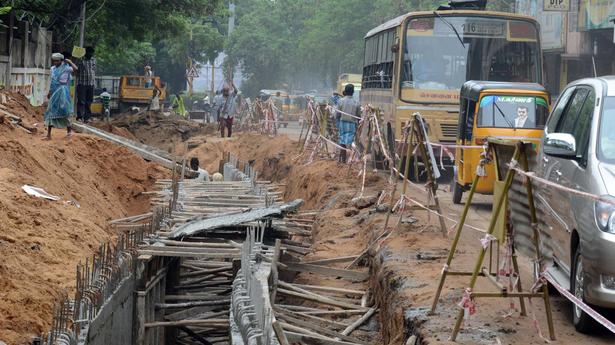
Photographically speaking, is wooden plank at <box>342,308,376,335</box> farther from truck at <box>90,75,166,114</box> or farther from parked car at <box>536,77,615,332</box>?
truck at <box>90,75,166,114</box>

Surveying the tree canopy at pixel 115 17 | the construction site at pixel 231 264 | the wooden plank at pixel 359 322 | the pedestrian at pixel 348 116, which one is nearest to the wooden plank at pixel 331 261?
the construction site at pixel 231 264

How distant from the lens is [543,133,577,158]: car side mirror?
7773 mm

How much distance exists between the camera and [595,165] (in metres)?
7.66

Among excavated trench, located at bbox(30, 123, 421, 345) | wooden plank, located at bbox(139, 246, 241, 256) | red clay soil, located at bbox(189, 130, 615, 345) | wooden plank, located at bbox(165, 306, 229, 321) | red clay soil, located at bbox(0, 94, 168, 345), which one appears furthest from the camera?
wooden plank, located at bbox(165, 306, 229, 321)

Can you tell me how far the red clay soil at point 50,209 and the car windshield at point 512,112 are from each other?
6115 millimetres

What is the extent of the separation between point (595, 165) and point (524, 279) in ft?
9.18

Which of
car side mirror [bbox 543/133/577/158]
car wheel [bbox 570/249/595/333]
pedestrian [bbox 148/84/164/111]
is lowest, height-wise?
car wheel [bbox 570/249/595/333]

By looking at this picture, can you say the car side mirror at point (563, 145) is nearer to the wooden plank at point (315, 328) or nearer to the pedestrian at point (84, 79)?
the wooden plank at point (315, 328)

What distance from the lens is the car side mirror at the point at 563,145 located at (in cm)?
777

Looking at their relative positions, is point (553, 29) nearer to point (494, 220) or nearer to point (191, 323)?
point (191, 323)

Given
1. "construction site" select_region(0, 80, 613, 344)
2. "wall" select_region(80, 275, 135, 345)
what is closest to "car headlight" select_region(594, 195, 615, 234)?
"construction site" select_region(0, 80, 613, 344)

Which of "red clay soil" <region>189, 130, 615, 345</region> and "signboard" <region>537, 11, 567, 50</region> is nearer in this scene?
"red clay soil" <region>189, 130, 615, 345</region>

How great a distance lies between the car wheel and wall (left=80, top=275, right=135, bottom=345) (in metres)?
4.07

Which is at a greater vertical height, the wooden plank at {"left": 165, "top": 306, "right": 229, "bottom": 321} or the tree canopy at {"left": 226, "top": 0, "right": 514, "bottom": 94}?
the tree canopy at {"left": 226, "top": 0, "right": 514, "bottom": 94}
